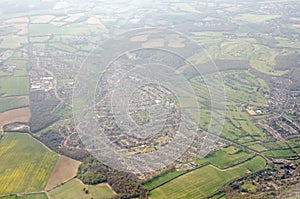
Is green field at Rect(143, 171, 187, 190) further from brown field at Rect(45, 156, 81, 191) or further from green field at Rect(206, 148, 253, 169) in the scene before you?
brown field at Rect(45, 156, 81, 191)

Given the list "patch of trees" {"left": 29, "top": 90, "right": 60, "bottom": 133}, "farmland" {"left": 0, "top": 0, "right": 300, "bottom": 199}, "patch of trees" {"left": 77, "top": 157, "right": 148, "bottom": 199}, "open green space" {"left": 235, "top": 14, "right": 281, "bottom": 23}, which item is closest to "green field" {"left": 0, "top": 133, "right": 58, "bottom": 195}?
"farmland" {"left": 0, "top": 0, "right": 300, "bottom": 199}

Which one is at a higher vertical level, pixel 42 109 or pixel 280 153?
pixel 42 109

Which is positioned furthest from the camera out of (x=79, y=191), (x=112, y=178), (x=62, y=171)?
(x=62, y=171)

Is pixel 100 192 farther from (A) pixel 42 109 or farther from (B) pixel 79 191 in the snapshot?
(A) pixel 42 109

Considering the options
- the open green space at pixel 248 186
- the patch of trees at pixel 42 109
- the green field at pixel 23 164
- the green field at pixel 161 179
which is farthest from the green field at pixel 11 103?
the open green space at pixel 248 186

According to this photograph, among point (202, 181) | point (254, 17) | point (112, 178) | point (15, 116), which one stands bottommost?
point (202, 181)

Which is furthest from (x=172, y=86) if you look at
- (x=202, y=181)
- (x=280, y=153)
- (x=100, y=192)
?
(x=100, y=192)

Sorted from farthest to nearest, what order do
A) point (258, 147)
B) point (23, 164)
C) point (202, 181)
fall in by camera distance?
point (258, 147), point (23, 164), point (202, 181)

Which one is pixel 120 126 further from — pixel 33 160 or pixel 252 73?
pixel 252 73
